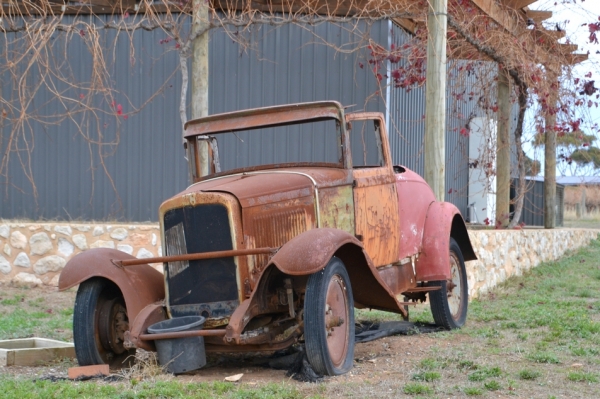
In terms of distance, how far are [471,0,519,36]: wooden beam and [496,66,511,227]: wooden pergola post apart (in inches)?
41.1

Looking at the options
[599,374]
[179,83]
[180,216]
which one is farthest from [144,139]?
[599,374]

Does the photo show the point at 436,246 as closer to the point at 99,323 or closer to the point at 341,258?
the point at 341,258

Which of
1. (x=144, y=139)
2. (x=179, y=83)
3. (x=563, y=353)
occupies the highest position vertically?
(x=179, y=83)

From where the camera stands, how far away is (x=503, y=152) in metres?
13.2

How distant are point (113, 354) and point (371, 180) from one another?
7.97ft

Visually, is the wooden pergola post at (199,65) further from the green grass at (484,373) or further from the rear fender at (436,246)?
the green grass at (484,373)

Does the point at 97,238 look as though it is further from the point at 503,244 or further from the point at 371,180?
the point at 503,244

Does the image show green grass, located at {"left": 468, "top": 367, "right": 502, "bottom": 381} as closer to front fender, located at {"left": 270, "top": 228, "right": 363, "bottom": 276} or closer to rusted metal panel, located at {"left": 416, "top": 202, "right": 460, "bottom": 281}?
front fender, located at {"left": 270, "top": 228, "right": 363, "bottom": 276}

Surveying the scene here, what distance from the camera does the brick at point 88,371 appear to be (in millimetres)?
5149

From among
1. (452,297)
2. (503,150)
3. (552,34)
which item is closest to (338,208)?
(452,297)

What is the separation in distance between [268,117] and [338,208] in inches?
37.5

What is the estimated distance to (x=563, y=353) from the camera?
584 centimetres

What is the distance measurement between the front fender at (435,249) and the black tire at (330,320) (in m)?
1.75

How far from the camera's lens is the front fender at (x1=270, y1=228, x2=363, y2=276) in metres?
4.84
